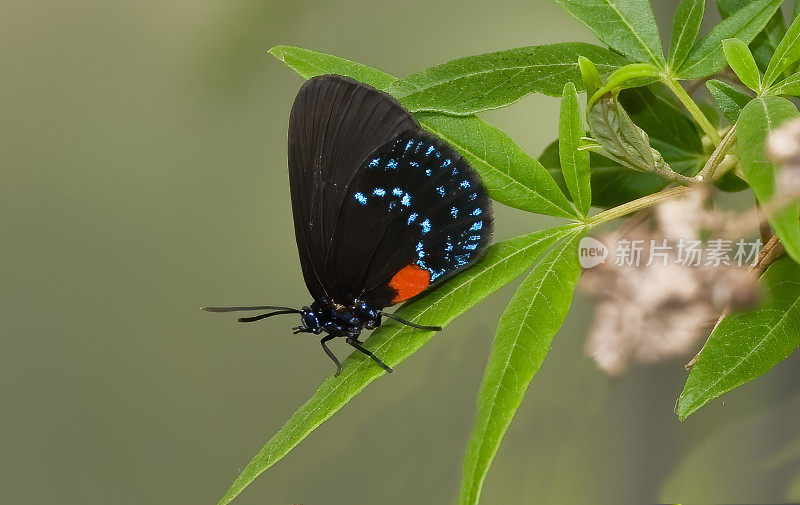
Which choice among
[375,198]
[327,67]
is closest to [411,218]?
[375,198]

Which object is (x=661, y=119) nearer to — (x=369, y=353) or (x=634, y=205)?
(x=634, y=205)

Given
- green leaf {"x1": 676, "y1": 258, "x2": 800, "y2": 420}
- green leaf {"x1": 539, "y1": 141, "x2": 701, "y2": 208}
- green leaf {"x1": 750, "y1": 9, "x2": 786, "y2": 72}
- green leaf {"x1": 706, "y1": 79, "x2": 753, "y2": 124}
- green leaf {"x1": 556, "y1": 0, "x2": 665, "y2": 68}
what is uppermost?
green leaf {"x1": 556, "y1": 0, "x2": 665, "y2": 68}

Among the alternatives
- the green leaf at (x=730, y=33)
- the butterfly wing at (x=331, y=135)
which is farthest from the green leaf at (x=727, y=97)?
the butterfly wing at (x=331, y=135)

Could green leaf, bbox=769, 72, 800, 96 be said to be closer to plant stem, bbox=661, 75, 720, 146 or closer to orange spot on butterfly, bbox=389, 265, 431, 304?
plant stem, bbox=661, 75, 720, 146

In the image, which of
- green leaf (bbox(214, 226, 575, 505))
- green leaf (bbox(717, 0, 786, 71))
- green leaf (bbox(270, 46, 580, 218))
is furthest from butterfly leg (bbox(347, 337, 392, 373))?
green leaf (bbox(717, 0, 786, 71))

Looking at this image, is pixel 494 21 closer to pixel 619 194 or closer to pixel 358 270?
pixel 619 194

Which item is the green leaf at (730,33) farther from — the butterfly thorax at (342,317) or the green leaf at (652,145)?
the butterfly thorax at (342,317)
